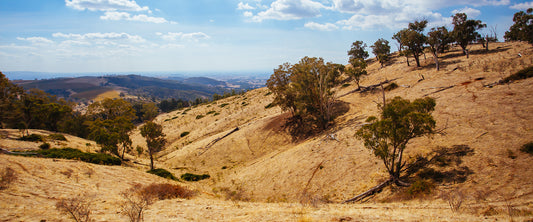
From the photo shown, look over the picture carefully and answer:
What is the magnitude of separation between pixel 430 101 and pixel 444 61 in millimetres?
38107

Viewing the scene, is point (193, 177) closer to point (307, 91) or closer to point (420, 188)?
point (307, 91)

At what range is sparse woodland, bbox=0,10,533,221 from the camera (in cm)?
1102

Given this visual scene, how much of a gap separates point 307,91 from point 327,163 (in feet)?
47.3

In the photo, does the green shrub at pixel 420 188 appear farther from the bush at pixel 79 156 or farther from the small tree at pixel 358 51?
the small tree at pixel 358 51

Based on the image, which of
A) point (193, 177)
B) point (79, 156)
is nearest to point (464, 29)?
point (193, 177)

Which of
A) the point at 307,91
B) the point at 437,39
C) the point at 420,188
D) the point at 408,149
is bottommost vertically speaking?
the point at 420,188

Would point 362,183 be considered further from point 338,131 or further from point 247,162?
point 247,162

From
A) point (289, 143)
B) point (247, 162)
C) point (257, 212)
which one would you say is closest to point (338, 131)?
point (289, 143)

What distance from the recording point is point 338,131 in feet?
87.2

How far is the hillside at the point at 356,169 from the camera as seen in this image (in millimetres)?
10922

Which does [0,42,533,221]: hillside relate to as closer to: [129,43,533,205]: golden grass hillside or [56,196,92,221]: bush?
[129,43,533,205]: golden grass hillside

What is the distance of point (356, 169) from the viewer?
60.3 feet

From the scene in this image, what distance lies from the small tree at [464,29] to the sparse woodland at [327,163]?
5877 mm

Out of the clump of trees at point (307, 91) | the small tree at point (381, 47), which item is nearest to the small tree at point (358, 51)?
the small tree at point (381, 47)
